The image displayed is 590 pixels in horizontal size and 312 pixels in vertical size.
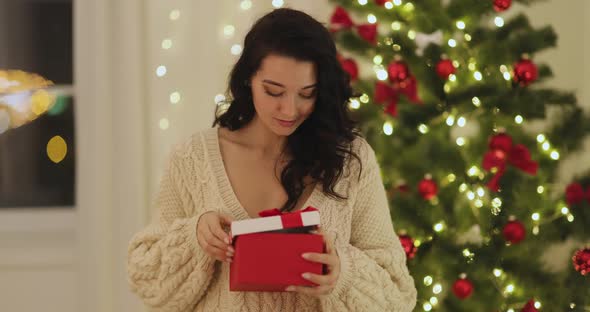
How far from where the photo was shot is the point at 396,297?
1676 millimetres

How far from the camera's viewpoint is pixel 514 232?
8.06ft

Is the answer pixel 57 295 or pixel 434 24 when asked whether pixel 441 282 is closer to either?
pixel 434 24

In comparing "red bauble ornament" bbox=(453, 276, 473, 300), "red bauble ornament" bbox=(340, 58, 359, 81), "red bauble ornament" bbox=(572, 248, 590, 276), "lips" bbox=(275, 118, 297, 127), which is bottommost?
"red bauble ornament" bbox=(453, 276, 473, 300)

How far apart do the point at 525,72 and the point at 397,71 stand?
393 mm

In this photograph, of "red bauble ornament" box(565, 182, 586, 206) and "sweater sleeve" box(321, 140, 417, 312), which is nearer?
"sweater sleeve" box(321, 140, 417, 312)

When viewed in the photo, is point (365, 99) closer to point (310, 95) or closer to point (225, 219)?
point (310, 95)

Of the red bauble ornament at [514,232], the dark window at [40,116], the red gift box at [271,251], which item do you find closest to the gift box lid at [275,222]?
the red gift box at [271,251]

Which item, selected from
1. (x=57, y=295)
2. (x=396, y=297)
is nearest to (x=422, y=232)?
(x=396, y=297)

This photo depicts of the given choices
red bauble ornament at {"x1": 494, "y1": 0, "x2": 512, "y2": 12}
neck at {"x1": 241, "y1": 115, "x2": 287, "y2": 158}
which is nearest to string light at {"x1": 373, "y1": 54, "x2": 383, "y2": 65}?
red bauble ornament at {"x1": 494, "y1": 0, "x2": 512, "y2": 12}

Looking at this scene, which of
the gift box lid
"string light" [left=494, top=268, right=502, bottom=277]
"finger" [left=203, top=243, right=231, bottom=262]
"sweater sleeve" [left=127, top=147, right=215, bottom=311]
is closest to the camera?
the gift box lid

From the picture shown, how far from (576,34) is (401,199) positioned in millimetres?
1276

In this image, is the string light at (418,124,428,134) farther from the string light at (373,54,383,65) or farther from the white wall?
the white wall

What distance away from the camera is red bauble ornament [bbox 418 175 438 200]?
96.3 inches

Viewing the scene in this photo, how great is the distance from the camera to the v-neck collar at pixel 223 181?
5.51 ft
